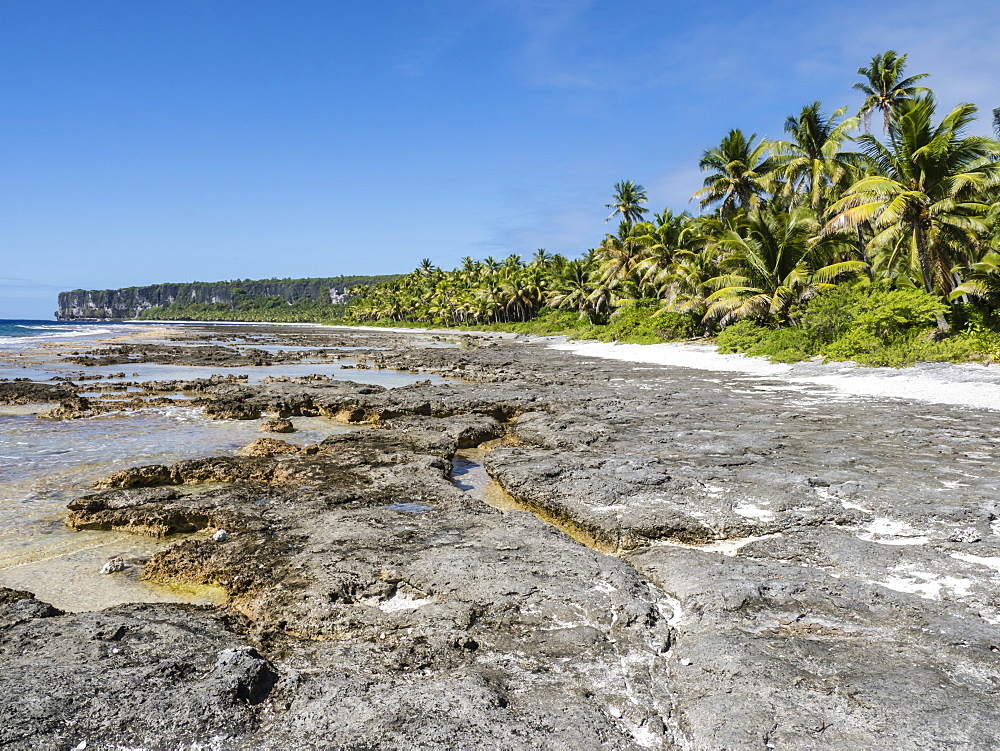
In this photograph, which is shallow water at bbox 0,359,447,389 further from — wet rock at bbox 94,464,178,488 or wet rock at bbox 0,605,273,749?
wet rock at bbox 0,605,273,749

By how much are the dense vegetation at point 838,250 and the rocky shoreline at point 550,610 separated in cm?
1268

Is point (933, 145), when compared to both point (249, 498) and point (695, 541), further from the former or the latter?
point (249, 498)

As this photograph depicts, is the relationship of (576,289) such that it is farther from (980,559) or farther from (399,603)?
(399,603)

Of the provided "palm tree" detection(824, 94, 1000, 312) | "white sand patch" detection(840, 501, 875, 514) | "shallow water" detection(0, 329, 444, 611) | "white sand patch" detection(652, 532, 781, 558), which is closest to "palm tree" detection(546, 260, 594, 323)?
"palm tree" detection(824, 94, 1000, 312)

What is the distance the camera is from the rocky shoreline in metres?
2.72

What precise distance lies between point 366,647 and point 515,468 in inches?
164

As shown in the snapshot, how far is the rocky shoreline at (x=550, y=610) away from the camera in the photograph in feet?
8.91

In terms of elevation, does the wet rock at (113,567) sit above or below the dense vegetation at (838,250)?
below

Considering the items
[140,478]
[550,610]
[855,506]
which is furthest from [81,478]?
[855,506]

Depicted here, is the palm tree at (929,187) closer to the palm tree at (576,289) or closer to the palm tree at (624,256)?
the palm tree at (624,256)

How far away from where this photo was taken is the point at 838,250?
84.3 ft

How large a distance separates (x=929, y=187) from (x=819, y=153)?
9.53 metres

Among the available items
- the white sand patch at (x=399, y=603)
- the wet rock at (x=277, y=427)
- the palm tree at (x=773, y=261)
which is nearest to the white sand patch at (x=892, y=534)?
the white sand patch at (x=399, y=603)

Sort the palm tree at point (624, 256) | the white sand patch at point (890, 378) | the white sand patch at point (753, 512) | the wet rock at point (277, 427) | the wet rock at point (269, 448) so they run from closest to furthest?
the white sand patch at point (753, 512)
the wet rock at point (269, 448)
the wet rock at point (277, 427)
the white sand patch at point (890, 378)
the palm tree at point (624, 256)
